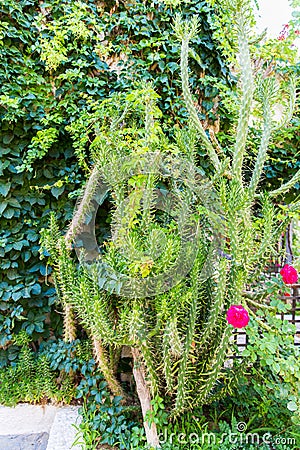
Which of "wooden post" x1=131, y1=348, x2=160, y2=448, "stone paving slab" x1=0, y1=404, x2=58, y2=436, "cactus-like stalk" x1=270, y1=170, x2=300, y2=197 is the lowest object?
"stone paving slab" x1=0, y1=404, x2=58, y2=436

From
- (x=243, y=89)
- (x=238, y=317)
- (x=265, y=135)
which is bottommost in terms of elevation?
(x=238, y=317)

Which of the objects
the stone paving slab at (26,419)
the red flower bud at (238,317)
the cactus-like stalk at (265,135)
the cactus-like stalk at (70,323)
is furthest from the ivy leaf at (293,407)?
the stone paving slab at (26,419)

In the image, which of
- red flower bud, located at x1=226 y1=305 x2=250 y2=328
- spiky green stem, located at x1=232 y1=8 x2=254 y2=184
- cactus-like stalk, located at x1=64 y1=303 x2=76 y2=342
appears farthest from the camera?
cactus-like stalk, located at x1=64 y1=303 x2=76 y2=342

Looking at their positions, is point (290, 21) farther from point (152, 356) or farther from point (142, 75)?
point (152, 356)

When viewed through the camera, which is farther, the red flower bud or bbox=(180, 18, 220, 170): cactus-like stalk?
bbox=(180, 18, 220, 170): cactus-like stalk

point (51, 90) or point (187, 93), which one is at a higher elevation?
point (51, 90)

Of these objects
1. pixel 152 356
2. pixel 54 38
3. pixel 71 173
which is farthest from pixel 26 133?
pixel 152 356

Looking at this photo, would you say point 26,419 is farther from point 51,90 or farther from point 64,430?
point 51,90

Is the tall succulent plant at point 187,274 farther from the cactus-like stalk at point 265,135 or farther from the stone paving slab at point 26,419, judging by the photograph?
the stone paving slab at point 26,419

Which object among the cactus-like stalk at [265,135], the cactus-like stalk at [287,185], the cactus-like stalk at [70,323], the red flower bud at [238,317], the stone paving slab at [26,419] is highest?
the cactus-like stalk at [265,135]

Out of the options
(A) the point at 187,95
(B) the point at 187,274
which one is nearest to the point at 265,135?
(A) the point at 187,95

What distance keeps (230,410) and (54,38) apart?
303 centimetres

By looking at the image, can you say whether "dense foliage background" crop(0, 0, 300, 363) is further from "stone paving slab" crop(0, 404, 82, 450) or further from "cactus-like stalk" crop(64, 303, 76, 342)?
"stone paving slab" crop(0, 404, 82, 450)

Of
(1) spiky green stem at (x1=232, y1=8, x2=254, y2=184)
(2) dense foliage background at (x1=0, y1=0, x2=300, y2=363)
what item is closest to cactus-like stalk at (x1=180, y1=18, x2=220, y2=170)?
(1) spiky green stem at (x1=232, y1=8, x2=254, y2=184)
